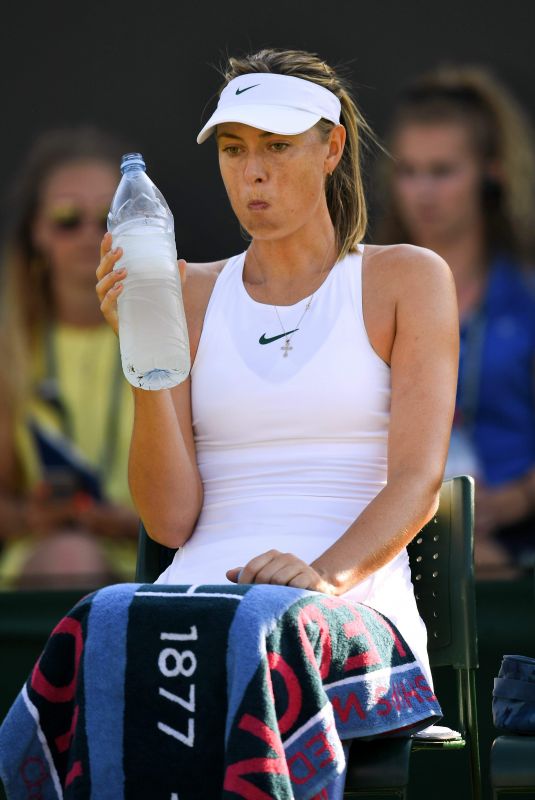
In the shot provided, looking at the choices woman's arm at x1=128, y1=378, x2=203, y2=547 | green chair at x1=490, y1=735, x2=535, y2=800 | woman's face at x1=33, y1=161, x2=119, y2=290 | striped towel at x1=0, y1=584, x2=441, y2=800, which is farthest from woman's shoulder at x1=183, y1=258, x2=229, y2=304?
woman's face at x1=33, y1=161, x2=119, y2=290

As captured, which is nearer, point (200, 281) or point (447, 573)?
point (447, 573)

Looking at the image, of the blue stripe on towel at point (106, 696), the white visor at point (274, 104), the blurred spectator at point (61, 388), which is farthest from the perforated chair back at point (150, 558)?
the blurred spectator at point (61, 388)

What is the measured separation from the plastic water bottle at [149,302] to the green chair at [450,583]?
446 mm

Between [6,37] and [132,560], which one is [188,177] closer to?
[6,37]

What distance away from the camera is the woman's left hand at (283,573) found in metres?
2.20

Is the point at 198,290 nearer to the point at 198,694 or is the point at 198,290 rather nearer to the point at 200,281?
the point at 200,281

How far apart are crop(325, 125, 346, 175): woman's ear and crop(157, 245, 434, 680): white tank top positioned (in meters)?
0.22

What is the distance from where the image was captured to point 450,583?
259 centimetres

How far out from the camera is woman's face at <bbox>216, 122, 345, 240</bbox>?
2.56 meters

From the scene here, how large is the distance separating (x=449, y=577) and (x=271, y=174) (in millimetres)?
788

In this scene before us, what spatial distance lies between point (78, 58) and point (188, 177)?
19.0 inches

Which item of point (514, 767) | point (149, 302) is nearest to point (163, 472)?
point (149, 302)

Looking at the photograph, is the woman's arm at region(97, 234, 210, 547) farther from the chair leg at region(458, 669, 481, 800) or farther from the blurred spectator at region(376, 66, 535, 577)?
the blurred spectator at region(376, 66, 535, 577)

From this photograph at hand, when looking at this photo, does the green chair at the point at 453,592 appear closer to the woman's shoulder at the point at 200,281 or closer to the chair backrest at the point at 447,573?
the chair backrest at the point at 447,573
